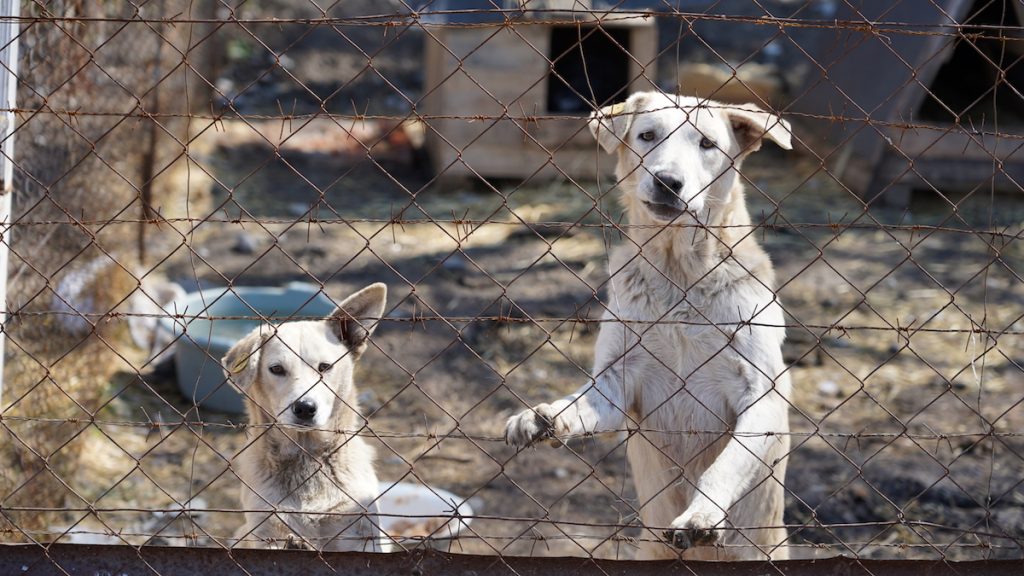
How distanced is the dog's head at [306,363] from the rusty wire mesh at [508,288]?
8cm

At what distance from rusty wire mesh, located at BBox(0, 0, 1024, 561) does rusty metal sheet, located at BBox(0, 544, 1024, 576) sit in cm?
8

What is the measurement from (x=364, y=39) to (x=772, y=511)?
11.3 meters

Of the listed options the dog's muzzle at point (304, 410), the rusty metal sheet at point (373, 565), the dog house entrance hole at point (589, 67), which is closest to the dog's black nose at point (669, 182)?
the rusty metal sheet at point (373, 565)

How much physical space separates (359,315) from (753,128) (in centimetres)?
156

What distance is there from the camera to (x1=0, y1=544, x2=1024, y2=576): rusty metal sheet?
9.57 feet

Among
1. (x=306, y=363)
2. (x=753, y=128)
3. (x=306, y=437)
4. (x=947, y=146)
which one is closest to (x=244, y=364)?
(x=306, y=363)

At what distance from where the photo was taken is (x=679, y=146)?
3.41m

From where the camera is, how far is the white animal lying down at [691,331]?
10.8ft

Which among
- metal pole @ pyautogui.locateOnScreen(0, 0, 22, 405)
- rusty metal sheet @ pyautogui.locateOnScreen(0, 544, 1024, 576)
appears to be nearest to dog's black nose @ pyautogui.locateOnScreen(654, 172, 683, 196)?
rusty metal sheet @ pyautogui.locateOnScreen(0, 544, 1024, 576)

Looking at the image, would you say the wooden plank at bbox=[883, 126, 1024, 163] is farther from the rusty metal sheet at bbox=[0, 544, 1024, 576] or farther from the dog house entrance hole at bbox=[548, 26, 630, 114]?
the rusty metal sheet at bbox=[0, 544, 1024, 576]

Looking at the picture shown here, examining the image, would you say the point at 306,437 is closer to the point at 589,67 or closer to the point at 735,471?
the point at 735,471

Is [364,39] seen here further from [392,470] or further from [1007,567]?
[1007,567]

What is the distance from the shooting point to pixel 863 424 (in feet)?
17.8

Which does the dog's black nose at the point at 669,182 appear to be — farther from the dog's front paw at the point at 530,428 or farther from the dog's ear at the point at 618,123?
the dog's front paw at the point at 530,428
